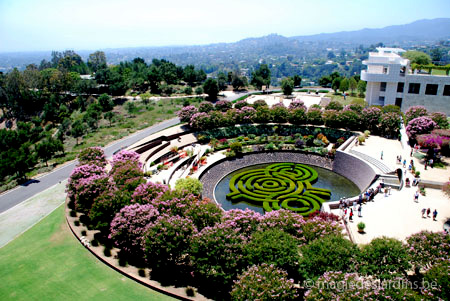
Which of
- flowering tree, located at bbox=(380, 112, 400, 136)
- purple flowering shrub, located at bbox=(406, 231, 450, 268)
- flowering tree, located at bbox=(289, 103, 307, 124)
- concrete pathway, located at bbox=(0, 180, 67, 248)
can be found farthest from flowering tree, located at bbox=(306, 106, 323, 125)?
concrete pathway, located at bbox=(0, 180, 67, 248)

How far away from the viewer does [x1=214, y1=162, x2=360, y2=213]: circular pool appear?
34.0 metres

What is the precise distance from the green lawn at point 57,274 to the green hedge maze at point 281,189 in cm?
1543

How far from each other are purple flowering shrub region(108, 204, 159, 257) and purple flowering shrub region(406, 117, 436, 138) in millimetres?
35365

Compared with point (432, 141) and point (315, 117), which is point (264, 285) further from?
point (315, 117)

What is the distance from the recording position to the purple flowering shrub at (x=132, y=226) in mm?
23328

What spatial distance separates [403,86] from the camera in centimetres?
5825

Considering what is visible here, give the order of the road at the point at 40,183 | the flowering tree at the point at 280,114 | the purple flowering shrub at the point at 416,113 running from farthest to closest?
the flowering tree at the point at 280,114, the purple flowering shrub at the point at 416,113, the road at the point at 40,183

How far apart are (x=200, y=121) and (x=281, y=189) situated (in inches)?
813

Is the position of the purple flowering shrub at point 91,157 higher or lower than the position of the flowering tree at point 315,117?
lower

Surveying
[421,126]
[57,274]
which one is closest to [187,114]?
[421,126]

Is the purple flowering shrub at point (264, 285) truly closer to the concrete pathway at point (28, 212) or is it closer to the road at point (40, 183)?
the concrete pathway at point (28, 212)

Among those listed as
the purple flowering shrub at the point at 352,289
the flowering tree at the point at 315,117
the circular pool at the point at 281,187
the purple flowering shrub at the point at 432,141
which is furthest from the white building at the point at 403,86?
the purple flowering shrub at the point at 352,289

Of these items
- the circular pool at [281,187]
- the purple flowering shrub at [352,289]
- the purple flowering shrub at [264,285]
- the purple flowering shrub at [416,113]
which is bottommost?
the circular pool at [281,187]

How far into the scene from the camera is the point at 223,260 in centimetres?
1962
